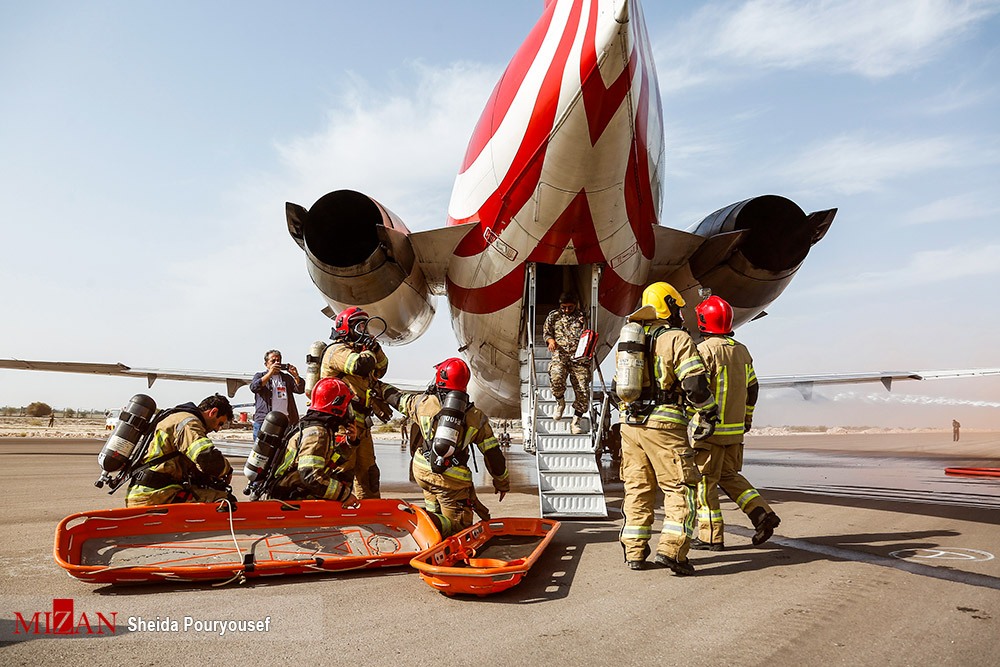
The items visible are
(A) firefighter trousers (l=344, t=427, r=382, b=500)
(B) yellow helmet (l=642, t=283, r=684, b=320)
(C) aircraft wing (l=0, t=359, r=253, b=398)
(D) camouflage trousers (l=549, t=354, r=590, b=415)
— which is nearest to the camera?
(B) yellow helmet (l=642, t=283, r=684, b=320)

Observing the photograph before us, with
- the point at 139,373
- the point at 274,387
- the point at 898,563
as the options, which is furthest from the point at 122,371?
the point at 898,563

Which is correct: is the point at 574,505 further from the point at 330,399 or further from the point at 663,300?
the point at 330,399

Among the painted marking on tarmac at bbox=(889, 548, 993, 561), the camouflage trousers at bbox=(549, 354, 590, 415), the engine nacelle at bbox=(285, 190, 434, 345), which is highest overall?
the engine nacelle at bbox=(285, 190, 434, 345)

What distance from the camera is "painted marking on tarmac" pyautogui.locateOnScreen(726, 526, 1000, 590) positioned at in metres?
4.18

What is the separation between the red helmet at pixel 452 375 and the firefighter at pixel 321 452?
1.02 meters

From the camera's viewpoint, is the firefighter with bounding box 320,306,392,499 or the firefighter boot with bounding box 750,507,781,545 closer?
the firefighter boot with bounding box 750,507,781,545

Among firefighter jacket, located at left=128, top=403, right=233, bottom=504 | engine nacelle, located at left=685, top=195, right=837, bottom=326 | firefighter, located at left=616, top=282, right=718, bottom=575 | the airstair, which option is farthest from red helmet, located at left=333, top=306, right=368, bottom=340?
engine nacelle, located at left=685, top=195, right=837, bottom=326

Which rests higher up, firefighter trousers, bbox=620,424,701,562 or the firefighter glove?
the firefighter glove

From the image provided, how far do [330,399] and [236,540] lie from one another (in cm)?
147

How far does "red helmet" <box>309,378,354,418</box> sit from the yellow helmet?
2.87 metres

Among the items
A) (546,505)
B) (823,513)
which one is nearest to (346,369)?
(546,505)

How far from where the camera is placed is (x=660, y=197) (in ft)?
29.4

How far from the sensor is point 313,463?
17.5ft

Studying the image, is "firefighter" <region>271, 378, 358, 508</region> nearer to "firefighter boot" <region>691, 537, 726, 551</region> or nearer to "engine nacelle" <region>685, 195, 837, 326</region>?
"firefighter boot" <region>691, 537, 726, 551</region>
